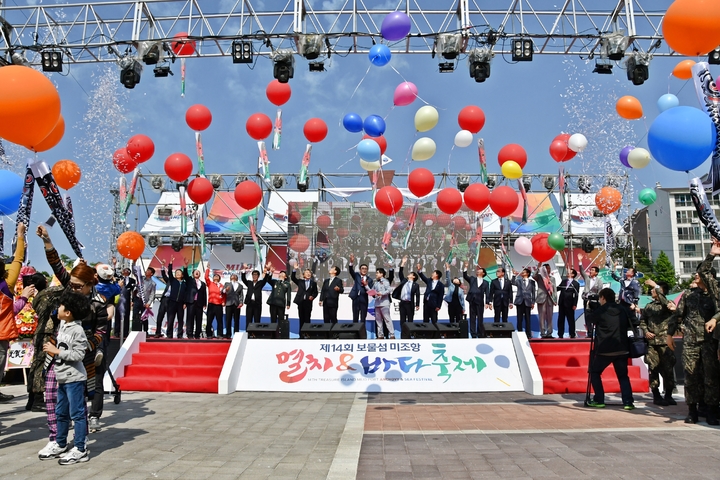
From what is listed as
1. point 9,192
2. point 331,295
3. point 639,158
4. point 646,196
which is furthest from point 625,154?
Answer: point 9,192

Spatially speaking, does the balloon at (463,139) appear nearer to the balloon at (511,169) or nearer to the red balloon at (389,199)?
the balloon at (511,169)

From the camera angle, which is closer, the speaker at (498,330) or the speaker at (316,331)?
the speaker at (498,330)

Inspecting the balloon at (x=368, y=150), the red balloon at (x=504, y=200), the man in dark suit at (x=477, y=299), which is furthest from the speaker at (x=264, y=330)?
the red balloon at (x=504, y=200)

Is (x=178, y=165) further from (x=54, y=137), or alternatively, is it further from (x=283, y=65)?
(x=54, y=137)

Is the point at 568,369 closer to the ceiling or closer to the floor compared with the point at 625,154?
closer to the floor

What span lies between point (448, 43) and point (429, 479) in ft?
35.3

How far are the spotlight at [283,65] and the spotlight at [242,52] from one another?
61 cm

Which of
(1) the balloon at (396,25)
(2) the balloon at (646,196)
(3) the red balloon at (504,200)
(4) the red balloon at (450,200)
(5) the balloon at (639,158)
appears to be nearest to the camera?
(1) the balloon at (396,25)

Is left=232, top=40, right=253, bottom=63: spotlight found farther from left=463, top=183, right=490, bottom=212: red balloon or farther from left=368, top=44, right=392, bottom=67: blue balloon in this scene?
left=463, top=183, right=490, bottom=212: red balloon

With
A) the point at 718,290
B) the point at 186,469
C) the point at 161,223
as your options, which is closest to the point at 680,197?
the point at 161,223

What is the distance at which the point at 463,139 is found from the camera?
1394 centimetres

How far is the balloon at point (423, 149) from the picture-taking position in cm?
1294

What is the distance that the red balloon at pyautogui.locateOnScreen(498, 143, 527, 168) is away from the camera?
13.2 meters

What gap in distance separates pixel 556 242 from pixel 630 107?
333cm
